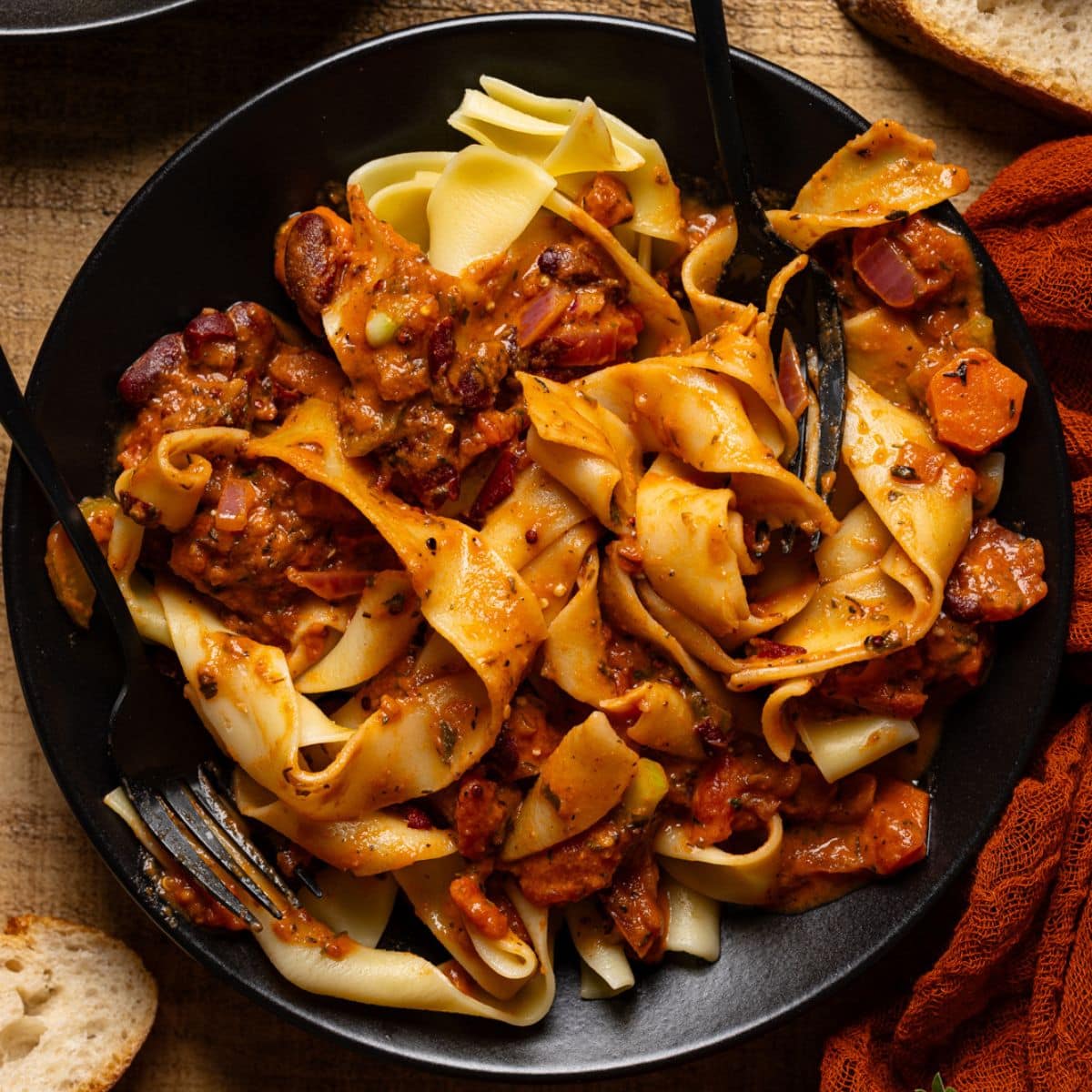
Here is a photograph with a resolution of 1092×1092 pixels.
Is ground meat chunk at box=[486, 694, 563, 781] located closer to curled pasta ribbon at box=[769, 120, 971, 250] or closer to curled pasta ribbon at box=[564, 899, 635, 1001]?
curled pasta ribbon at box=[564, 899, 635, 1001]

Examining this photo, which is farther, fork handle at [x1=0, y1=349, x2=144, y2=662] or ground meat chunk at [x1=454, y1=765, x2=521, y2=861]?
ground meat chunk at [x1=454, y1=765, x2=521, y2=861]

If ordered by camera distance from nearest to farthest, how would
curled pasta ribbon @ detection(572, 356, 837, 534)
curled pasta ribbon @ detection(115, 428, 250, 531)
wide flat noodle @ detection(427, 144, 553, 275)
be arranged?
1. curled pasta ribbon @ detection(115, 428, 250, 531)
2. curled pasta ribbon @ detection(572, 356, 837, 534)
3. wide flat noodle @ detection(427, 144, 553, 275)

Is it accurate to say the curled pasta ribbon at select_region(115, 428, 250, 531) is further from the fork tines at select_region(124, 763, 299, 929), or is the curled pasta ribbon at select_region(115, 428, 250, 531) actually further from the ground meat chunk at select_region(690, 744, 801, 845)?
the ground meat chunk at select_region(690, 744, 801, 845)

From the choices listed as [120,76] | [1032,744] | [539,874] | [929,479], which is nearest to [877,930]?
[1032,744]

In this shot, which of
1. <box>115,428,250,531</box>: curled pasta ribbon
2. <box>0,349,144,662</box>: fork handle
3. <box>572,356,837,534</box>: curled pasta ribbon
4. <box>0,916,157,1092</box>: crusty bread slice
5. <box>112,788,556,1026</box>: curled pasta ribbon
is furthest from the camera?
<box>0,916,157,1092</box>: crusty bread slice

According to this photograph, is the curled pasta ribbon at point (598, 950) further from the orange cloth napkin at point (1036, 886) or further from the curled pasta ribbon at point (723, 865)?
the orange cloth napkin at point (1036, 886)

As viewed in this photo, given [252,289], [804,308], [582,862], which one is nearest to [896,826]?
[582,862]

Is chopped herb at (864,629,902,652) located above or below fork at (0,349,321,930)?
above

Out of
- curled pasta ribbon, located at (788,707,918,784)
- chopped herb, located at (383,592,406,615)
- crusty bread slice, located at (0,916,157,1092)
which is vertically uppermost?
chopped herb, located at (383,592,406,615)

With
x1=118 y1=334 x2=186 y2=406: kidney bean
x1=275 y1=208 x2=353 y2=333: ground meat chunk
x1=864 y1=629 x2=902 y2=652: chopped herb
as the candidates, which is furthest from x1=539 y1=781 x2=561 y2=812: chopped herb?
x1=118 y1=334 x2=186 y2=406: kidney bean
